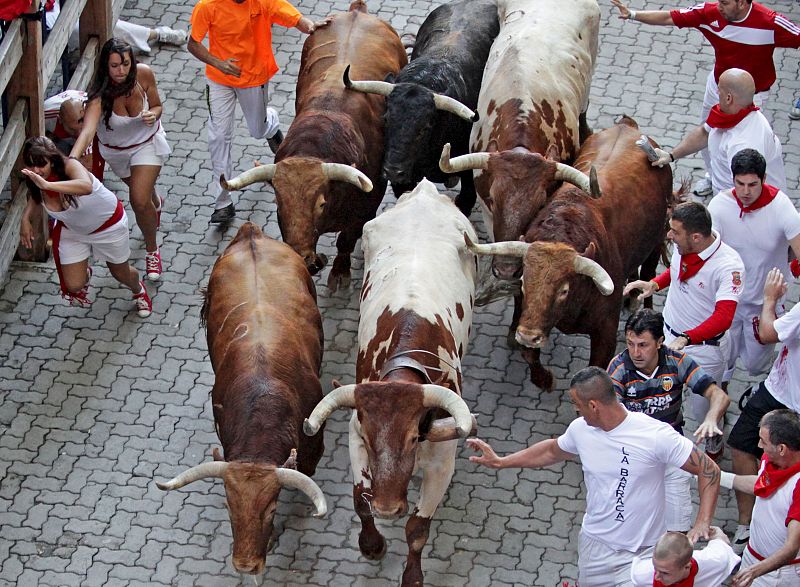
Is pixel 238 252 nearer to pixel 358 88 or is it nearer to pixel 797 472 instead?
pixel 358 88

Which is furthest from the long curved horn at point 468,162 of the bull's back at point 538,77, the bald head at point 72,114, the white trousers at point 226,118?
the bald head at point 72,114

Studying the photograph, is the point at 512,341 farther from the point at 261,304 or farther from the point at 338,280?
the point at 261,304

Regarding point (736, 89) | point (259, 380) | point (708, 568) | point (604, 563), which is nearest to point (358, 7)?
point (736, 89)

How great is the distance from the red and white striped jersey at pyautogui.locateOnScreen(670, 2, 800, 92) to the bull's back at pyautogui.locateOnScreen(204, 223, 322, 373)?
14.1 feet

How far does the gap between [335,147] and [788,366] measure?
389 cm

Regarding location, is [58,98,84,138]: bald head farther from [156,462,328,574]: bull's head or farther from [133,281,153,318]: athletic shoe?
[156,462,328,574]: bull's head

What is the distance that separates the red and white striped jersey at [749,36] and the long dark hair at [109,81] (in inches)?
188

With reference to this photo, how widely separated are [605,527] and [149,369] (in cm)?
430

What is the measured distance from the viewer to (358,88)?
35.2ft

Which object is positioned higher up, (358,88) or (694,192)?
(358,88)

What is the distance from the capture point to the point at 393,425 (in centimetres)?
762

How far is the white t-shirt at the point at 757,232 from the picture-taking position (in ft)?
29.7

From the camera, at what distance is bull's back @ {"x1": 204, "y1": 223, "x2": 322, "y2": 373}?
875cm

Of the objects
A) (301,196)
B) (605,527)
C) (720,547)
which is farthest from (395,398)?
(301,196)
